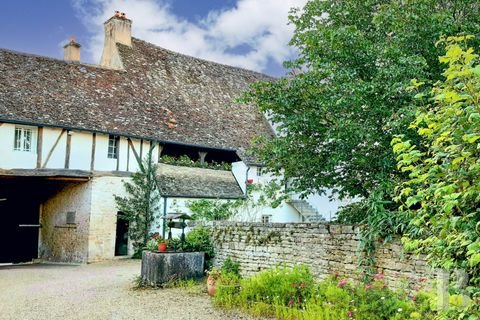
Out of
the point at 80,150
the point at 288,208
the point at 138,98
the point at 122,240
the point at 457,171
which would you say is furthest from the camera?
the point at 288,208

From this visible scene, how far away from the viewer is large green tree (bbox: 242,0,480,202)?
793cm

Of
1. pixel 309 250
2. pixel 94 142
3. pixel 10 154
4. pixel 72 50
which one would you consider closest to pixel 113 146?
pixel 94 142

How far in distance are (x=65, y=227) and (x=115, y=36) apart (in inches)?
385

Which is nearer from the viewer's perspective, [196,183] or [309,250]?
[309,250]

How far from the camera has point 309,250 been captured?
8617 mm

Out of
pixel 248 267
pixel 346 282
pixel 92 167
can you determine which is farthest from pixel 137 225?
pixel 346 282

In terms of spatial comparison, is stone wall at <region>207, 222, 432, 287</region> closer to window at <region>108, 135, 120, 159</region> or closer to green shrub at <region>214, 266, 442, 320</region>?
green shrub at <region>214, 266, 442, 320</region>

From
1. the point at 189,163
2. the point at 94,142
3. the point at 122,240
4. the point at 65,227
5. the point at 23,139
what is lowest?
the point at 122,240

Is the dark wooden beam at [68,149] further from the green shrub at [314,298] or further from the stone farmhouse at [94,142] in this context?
the green shrub at [314,298]

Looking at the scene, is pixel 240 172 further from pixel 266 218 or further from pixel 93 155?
pixel 93 155

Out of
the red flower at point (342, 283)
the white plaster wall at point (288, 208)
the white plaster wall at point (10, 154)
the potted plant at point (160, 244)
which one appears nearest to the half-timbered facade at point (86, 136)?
the white plaster wall at point (10, 154)

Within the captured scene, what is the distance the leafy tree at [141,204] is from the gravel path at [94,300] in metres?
4.44

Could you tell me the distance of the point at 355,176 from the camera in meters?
9.03

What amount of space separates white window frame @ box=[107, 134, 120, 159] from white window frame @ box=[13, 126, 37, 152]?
2754mm
